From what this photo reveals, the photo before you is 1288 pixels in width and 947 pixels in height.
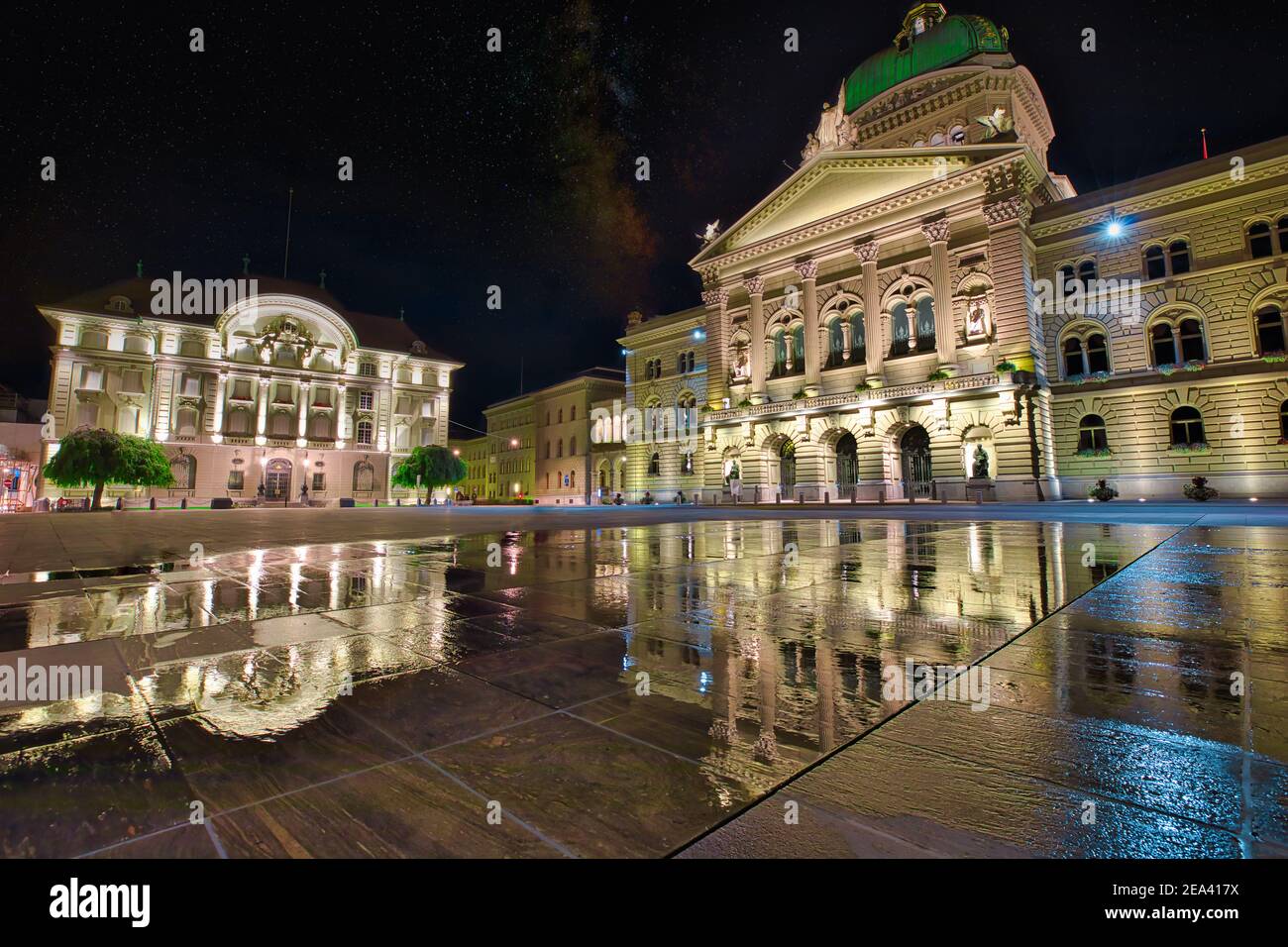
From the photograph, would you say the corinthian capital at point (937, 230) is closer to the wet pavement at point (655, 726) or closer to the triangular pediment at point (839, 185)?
the triangular pediment at point (839, 185)

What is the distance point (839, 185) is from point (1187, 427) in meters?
21.5

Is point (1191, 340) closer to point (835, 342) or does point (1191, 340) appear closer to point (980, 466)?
point (980, 466)

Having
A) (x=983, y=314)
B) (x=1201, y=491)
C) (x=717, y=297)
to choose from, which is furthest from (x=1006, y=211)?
(x=717, y=297)

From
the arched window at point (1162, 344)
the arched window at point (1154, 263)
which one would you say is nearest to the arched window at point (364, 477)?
the arched window at point (1162, 344)

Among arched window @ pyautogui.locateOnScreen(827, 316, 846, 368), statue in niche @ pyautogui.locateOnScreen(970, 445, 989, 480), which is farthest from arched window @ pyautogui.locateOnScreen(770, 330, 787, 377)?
statue in niche @ pyautogui.locateOnScreen(970, 445, 989, 480)

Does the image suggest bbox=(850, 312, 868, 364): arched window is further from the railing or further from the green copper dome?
the green copper dome

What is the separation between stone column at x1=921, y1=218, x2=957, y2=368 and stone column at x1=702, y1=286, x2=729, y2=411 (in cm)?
1311

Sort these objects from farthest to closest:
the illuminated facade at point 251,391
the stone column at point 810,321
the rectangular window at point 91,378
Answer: the illuminated facade at point 251,391 < the rectangular window at point 91,378 < the stone column at point 810,321

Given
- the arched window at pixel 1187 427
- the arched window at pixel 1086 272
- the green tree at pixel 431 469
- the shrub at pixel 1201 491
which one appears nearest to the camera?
the shrub at pixel 1201 491

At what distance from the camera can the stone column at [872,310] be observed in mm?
30984

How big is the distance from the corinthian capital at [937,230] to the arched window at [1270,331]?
13060mm

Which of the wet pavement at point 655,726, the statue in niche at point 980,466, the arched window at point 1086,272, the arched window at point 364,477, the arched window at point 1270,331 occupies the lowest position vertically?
the wet pavement at point 655,726

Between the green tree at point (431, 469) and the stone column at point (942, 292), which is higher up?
the stone column at point (942, 292)

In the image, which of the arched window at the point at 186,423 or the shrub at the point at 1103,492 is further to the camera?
the arched window at the point at 186,423
